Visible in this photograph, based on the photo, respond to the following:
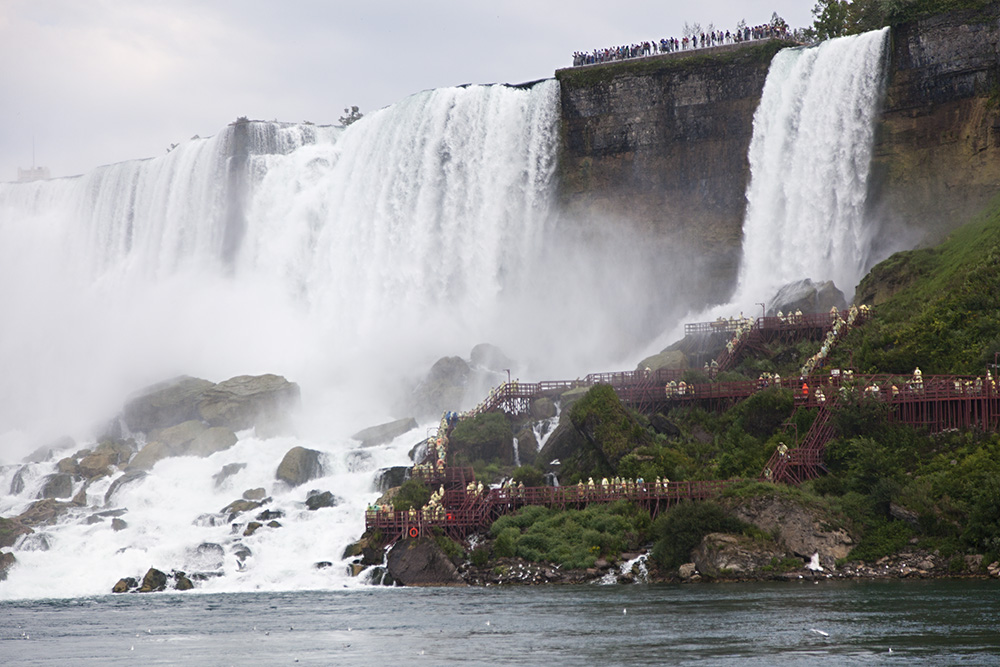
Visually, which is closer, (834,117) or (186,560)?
(186,560)

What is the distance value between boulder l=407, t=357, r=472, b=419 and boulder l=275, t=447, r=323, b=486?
10505 mm

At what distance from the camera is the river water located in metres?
30.0

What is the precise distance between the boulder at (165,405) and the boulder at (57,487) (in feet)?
32.7

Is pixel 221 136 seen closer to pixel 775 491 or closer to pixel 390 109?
pixel 390 109

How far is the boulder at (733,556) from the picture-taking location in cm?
4409

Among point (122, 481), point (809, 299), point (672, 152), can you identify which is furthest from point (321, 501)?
point (672, 152)

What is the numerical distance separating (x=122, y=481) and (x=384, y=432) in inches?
540

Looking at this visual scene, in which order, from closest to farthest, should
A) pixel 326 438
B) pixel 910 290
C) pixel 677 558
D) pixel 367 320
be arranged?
pixel 677 558 < pixel 910 290 < pixel 326 438 < pixel 367 320

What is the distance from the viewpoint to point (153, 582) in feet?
170

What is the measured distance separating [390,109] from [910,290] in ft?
143

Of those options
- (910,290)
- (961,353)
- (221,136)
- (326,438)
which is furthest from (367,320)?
(961,353)

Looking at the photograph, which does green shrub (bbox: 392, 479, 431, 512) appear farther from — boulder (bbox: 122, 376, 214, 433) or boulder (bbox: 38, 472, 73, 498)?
boulder (bbox: 122, 376, 214, 433)

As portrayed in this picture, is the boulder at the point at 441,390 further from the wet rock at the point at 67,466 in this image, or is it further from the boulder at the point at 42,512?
the boulder at the point at 42,512

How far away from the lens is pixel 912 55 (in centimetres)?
6894
